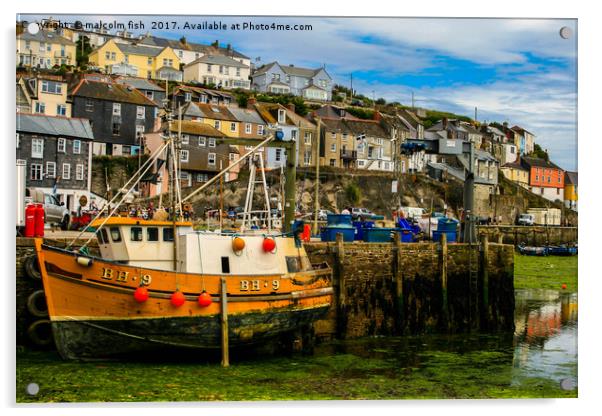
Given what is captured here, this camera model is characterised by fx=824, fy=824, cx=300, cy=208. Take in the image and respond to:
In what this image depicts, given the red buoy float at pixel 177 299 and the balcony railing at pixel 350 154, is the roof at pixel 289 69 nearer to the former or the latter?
the red buoy float at pixel 177 299

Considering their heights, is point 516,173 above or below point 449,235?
above

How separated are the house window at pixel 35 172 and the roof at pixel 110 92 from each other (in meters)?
4.66

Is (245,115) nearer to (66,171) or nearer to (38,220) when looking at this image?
(66,171)

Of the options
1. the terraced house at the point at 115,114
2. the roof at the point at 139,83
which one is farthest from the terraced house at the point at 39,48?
the roof at the point at 139,83

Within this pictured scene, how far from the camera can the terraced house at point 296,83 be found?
30.5 meters

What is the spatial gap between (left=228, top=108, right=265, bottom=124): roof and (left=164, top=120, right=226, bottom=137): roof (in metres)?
1.59

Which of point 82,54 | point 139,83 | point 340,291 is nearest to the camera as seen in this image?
point 340,291

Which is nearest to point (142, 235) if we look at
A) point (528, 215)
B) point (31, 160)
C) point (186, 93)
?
point (31, 160)

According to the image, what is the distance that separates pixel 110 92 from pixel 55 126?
5825 millimetres

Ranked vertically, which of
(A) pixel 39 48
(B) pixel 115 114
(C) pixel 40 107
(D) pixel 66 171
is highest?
(A) pixel 39 48

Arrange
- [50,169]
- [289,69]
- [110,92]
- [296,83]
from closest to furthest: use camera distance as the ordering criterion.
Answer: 1. [50,169]
2. [110,92]
3. [289,69]
4. [296,83]

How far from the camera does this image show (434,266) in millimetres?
19875

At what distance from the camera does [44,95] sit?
18.3 m

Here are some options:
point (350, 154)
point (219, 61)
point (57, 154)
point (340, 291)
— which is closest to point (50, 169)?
point (57, 154)
